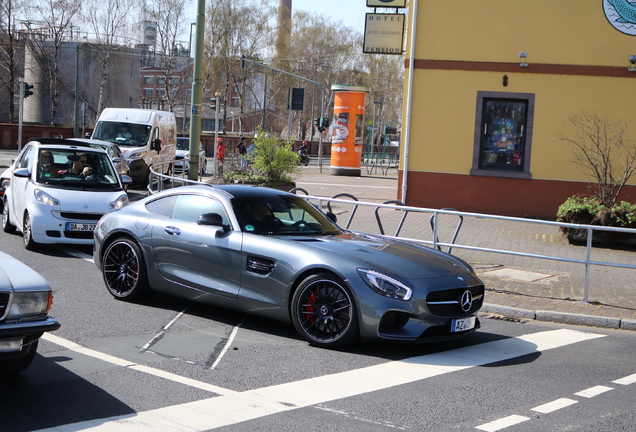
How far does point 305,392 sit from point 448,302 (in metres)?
1.87

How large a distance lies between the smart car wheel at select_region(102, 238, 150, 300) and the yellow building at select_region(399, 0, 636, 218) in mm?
13005

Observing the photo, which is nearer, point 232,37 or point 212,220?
point 212,220

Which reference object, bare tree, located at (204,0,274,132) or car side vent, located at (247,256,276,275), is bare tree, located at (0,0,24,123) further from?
car side vent, located at (247,256,276,275)

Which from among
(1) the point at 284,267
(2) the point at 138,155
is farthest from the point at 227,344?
(2) the point at 138,155

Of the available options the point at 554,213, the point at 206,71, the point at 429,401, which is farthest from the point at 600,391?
the point at 206,71

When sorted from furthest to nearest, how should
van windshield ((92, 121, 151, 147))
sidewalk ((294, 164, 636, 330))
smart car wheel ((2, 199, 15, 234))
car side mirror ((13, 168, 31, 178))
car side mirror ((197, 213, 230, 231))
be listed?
van windshield ((92, 121, 151, 147)), smart car wheel ((2, 199, 15, 234)), car side mirror ((13, 168, 31, 178)), sidewalk ((294, 164, 636, 330)), car side mirror ((197, 213, 230, 231))

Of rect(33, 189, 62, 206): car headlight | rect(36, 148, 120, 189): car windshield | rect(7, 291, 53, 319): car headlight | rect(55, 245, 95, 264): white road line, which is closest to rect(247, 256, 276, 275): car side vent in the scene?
rect(7, 291, 53, 319): car headlight

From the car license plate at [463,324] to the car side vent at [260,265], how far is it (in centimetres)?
177

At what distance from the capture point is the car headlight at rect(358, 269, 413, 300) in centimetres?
635

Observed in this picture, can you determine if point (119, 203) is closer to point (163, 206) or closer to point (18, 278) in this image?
point (163, 206)

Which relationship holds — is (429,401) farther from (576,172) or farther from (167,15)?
(167,15)

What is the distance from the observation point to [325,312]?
21.7 feet

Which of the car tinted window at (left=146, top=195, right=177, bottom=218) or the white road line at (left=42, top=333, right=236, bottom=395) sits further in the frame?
the car tinted window at (left=146, top=195, right=177, bottom=218)

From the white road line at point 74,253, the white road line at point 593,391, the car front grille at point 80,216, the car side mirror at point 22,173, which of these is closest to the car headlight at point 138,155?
the car side mirror at point 22,173
